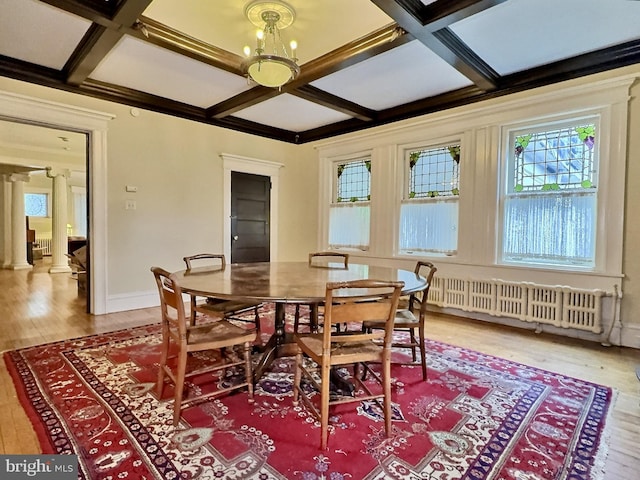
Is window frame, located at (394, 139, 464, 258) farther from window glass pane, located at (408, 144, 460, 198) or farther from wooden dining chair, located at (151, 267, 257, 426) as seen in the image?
wooden dining chair, located at (151, 267, 257, 426)

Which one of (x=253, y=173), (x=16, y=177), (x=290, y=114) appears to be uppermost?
(x=290, y=114)

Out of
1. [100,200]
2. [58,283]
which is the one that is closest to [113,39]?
[100,200]

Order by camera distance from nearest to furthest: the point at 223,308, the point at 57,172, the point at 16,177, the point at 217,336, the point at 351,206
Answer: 1. the point at 217,336
2. the point at 223,308
3. the point at 351,206
4. the point at 57,172
5. the point at 16,177

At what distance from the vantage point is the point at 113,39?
9.22ft

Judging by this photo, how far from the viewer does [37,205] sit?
1127 centimetres

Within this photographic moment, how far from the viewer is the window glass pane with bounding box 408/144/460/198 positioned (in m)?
4.34

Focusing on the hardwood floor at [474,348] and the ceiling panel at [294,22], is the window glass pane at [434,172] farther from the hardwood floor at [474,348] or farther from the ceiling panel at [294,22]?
the ceiling panel at [294,22]

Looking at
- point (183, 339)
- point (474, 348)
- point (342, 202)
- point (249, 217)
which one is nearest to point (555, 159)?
point (474, 348)

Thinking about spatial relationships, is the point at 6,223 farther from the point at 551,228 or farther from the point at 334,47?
the point at 551,228

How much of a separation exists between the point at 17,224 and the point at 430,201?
31.5ft

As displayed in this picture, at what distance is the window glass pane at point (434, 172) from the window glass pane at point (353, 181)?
2.51ft

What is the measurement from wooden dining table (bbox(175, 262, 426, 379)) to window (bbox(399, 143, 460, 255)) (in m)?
1.91

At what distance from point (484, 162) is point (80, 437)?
169 inches

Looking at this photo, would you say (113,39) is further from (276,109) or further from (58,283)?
(58,283)
